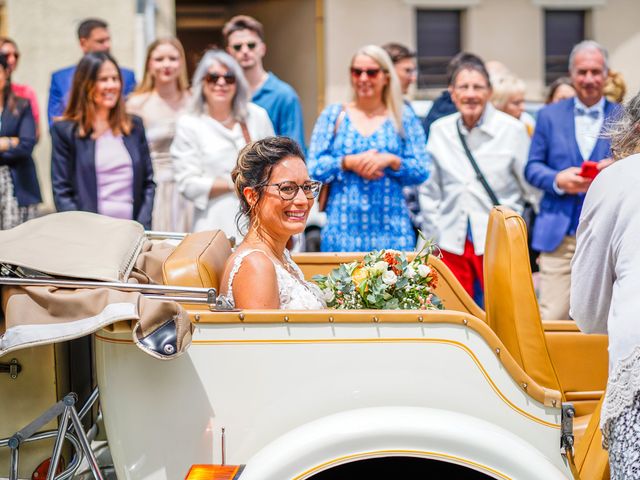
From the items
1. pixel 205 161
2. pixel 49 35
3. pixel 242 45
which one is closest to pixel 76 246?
pixel 205 161

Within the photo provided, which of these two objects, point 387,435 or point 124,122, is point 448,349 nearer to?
point 387,435

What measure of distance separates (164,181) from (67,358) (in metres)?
3.92

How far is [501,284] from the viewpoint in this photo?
3641 millimetres

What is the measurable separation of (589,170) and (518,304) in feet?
11.0

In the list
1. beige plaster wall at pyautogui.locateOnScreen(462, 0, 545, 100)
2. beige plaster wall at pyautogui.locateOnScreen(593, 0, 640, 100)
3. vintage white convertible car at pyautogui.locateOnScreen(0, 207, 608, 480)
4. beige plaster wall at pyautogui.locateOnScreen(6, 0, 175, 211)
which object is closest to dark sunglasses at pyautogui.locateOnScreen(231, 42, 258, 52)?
vintage white convertible car at pyautogui.locateOnScreen(0, 207, 608, 480)

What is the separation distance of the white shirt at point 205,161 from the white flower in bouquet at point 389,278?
3.13 meters

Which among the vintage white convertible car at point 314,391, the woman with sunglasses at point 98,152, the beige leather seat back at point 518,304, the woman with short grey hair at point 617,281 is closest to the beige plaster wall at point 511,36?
the woman with sunglasses at point 98,152

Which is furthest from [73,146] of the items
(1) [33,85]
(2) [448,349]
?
(1) [33,85]

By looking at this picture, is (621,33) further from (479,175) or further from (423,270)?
(423,270)

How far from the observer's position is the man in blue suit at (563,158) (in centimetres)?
693

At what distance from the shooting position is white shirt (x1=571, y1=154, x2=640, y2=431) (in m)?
3.01

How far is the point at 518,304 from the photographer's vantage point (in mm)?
3455

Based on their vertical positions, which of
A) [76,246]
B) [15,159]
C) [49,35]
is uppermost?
[49,35]

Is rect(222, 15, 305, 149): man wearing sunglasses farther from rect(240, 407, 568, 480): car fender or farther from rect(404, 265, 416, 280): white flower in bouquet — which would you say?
rect(240, 407, 568, 480): car fender
